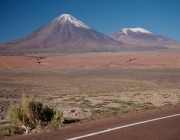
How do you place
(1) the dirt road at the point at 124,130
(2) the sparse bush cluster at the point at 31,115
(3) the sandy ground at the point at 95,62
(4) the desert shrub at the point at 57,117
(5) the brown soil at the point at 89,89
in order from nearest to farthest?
(1) the dirt road at the point at 124,130 → (2) the sparse bush cluster at the point at 31,115 → (4) the desert shrub at the point at 57,117 → (5) the brown soil at the point at 89,89 → (3) the sandy ground at the point at 95,62

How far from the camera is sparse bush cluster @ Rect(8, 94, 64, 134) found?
7762 mm

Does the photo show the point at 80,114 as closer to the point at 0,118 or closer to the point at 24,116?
the point at 0,118

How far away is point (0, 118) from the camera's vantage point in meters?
11.6

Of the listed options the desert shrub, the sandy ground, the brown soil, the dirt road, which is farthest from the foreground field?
the sandy ground

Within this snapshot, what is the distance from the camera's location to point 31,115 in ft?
27.2

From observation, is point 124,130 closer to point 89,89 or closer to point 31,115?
point 31,115

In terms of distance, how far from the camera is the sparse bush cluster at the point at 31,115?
25.5 ft

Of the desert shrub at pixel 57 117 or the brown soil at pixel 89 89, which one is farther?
the brown soil at pixel 89 89

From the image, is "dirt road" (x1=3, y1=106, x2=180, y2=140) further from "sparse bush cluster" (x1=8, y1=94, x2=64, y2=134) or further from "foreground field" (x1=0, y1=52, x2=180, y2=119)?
"foreground field" (x1=0, y1=52, x2=180, y2=119)

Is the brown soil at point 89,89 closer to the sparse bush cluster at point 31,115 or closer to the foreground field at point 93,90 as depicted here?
the foreground field at point 93,90

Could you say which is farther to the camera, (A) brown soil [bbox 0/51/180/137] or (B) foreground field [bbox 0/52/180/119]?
(A) brown soil [bbox 0/51/180/137]

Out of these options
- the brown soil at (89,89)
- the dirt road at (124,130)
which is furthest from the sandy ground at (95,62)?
the dirt road at (124,130)

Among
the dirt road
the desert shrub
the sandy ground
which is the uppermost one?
the sandy ground

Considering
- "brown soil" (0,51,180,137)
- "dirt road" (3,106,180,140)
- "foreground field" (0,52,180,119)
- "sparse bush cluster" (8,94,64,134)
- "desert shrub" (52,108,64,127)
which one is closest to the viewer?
"dirt road" (3,106,180,140)
